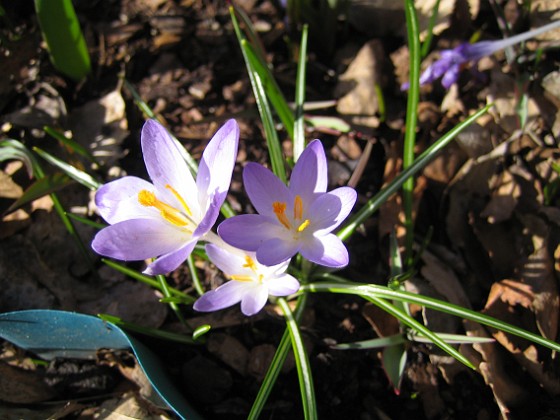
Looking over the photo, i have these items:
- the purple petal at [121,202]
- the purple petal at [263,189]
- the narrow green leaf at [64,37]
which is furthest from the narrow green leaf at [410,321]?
the narrow green leaf at [64,37]

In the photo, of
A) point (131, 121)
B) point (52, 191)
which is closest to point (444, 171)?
point (131, 121)

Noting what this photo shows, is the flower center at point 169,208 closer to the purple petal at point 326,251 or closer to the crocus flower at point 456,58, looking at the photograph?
the purple petal at point 326,251

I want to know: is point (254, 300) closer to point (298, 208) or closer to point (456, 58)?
point (298, 208)

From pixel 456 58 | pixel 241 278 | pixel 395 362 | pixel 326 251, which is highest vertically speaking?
pixel 456 58

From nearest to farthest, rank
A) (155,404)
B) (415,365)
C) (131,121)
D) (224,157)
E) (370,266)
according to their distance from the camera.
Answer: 1. (224,157)
2. (155,404)
3. (415,365)
4. (370,266)
5. (131,121)

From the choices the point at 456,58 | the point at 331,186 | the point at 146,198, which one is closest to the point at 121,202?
the point at 146,198

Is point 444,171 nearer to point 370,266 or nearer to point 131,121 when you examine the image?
point 370,266

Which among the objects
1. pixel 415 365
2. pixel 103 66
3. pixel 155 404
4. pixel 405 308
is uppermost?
pixel 103 66
